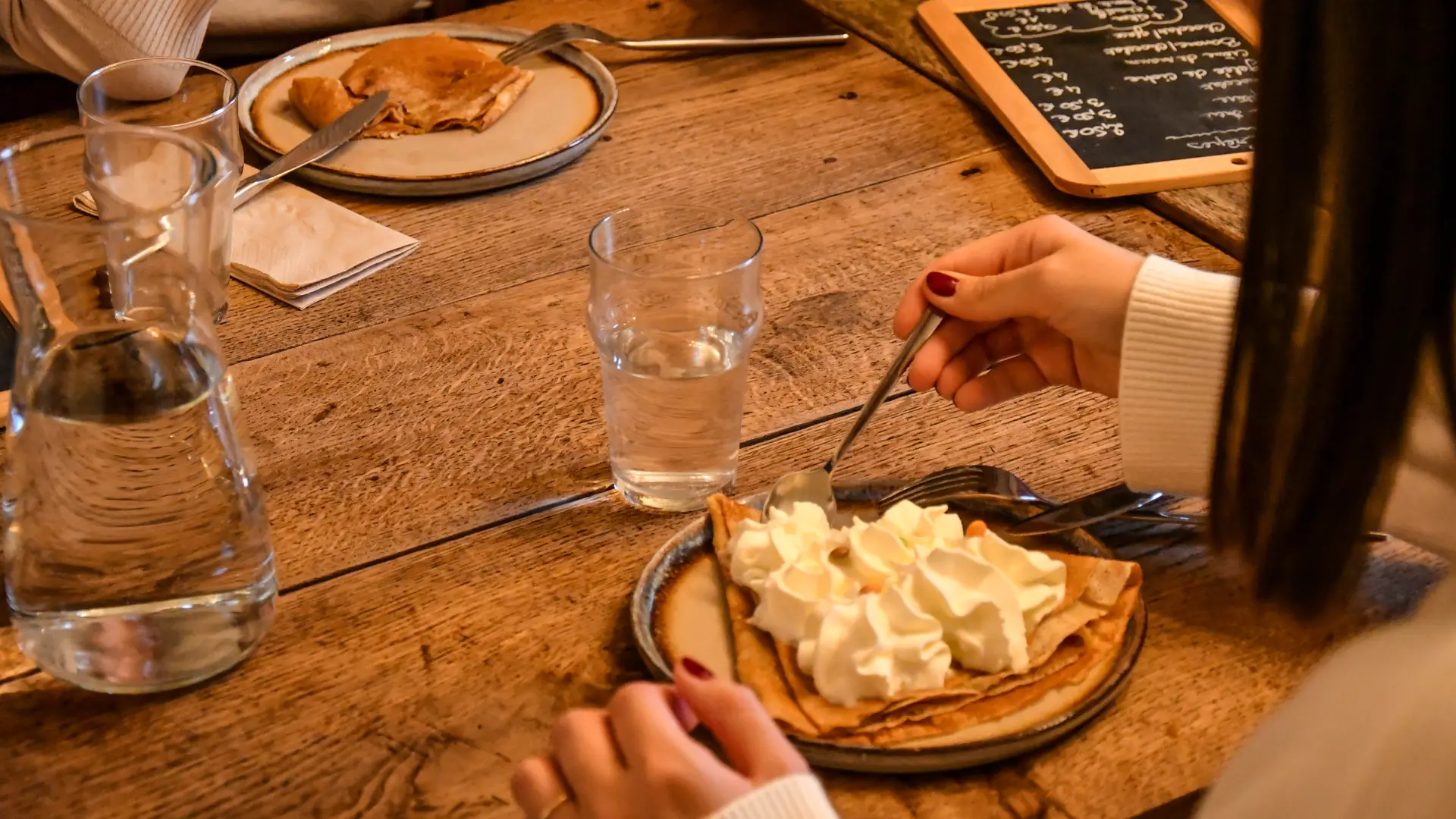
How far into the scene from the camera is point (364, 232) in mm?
1188

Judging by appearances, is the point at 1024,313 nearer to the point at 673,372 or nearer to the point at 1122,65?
the point at 673,372

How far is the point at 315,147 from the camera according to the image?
1.25 meters

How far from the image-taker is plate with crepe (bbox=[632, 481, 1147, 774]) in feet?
2.26

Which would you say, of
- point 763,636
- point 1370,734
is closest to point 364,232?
point 763,636

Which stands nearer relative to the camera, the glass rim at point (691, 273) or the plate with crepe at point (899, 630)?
the plate with crepe at point (899, 630)

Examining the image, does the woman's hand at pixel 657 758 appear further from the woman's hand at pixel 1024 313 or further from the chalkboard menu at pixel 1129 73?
the chalkboard menu at pixel 1129 73

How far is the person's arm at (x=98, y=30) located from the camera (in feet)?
4.86

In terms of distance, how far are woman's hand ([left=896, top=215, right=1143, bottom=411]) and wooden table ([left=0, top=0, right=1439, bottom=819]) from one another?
3cm

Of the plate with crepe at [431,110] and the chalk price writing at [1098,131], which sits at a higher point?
the plate with crepe at [431,110]

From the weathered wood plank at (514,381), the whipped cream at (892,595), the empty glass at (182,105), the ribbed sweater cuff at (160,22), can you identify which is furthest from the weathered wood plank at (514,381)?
the ribbed sweater cuff at (160,22)

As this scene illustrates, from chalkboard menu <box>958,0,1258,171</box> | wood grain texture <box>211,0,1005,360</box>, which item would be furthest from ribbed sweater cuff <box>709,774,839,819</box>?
chalkboard menu <box>958,0,1258,171</box>

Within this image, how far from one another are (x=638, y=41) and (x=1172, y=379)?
83 centimetres

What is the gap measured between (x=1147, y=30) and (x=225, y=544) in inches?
48.0

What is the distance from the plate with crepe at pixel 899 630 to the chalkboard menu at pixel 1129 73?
64 cm
